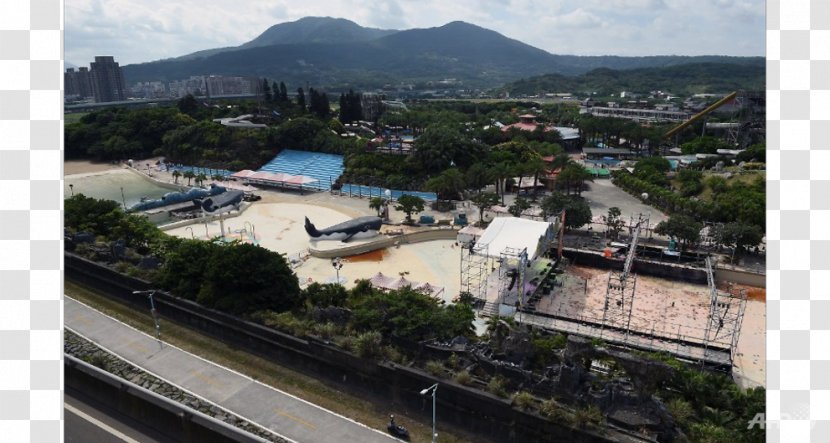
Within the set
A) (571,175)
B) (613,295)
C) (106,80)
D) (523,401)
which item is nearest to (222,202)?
(571,175)

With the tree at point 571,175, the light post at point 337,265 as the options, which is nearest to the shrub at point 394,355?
the light post at point 337,265

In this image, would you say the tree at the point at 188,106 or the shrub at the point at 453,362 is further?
the tree at the point at 188,106

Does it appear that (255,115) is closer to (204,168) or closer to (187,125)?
(187,125)

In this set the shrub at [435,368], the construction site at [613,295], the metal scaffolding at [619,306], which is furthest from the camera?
the metal scaffolding at [619,306]

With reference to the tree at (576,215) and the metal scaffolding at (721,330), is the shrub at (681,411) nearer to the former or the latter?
the metal scaffolding at (721,330)

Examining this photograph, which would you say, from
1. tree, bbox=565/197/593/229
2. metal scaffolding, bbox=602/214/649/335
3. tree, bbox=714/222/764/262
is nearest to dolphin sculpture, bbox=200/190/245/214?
tree, bbox=565/197/593/229

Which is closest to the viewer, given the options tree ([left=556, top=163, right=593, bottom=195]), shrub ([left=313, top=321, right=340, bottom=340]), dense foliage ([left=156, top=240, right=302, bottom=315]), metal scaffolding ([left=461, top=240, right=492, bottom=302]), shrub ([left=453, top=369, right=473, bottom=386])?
shrub ([left=453, top=369, right=473, bottom=386])

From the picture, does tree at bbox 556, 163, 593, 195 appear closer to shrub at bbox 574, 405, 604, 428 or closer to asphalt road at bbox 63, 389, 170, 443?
shrub at bbox 574, 405, 604, 428

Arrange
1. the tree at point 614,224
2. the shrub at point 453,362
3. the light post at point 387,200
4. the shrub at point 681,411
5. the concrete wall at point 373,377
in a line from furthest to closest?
1. the light post at point 387,200
2. the tree at point 614,224
3. the shrub at point 453,362
4. the concrete wall at point 373,377
5. the shrub at point 681,411
